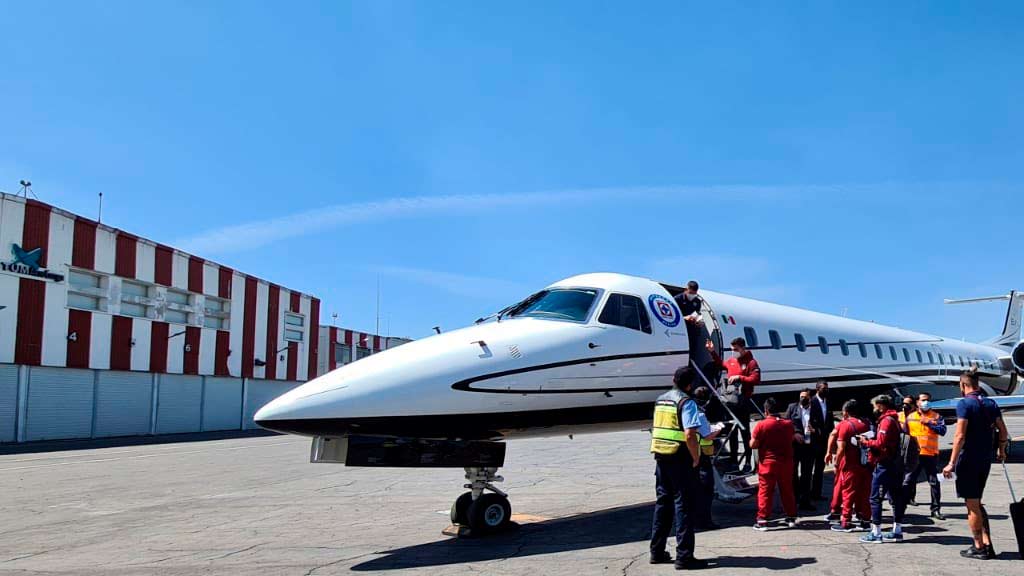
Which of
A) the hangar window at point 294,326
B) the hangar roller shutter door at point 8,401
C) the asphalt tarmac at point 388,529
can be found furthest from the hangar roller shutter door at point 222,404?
the asphalt tarmac at point 388,529

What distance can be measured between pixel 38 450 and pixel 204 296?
1227 cm

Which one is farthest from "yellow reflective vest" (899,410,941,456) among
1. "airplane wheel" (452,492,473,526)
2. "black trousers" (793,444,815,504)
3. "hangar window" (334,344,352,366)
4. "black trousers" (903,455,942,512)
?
"hangar window" (334,344,352,366)

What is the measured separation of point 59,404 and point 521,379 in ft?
94.1

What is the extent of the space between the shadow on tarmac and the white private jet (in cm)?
54

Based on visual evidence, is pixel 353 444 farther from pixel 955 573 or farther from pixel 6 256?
pixel 6 256

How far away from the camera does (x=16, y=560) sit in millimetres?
8789

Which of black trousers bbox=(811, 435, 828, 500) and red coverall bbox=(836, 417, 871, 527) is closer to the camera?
red coverall bbox=(836, 417, 871, 527)

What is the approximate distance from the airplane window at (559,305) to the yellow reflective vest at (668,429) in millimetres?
2304

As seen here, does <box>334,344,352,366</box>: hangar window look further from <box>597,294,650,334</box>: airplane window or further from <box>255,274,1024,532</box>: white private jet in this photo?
<box>597,294,650,334</box>: airplane window

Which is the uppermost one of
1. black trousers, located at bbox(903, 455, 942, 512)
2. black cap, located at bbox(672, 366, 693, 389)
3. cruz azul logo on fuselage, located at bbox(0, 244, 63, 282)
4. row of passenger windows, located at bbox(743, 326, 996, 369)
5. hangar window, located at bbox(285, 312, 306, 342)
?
cruz azul logo on fuselage, located at bbox(0, 244, 63, 282)

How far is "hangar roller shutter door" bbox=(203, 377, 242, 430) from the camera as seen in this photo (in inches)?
1524

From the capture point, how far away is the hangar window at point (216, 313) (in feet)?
126

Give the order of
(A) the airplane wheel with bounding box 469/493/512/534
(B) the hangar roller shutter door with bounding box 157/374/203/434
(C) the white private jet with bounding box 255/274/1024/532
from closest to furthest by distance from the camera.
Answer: (C) the white private jet with bounding box 255/274/1024/532 < (A) the airplane wheel with bounding box 469/493/512/534 < (B) the hangar roller shutter door with bounding box 157/374/203/434

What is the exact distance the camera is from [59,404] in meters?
31.1
